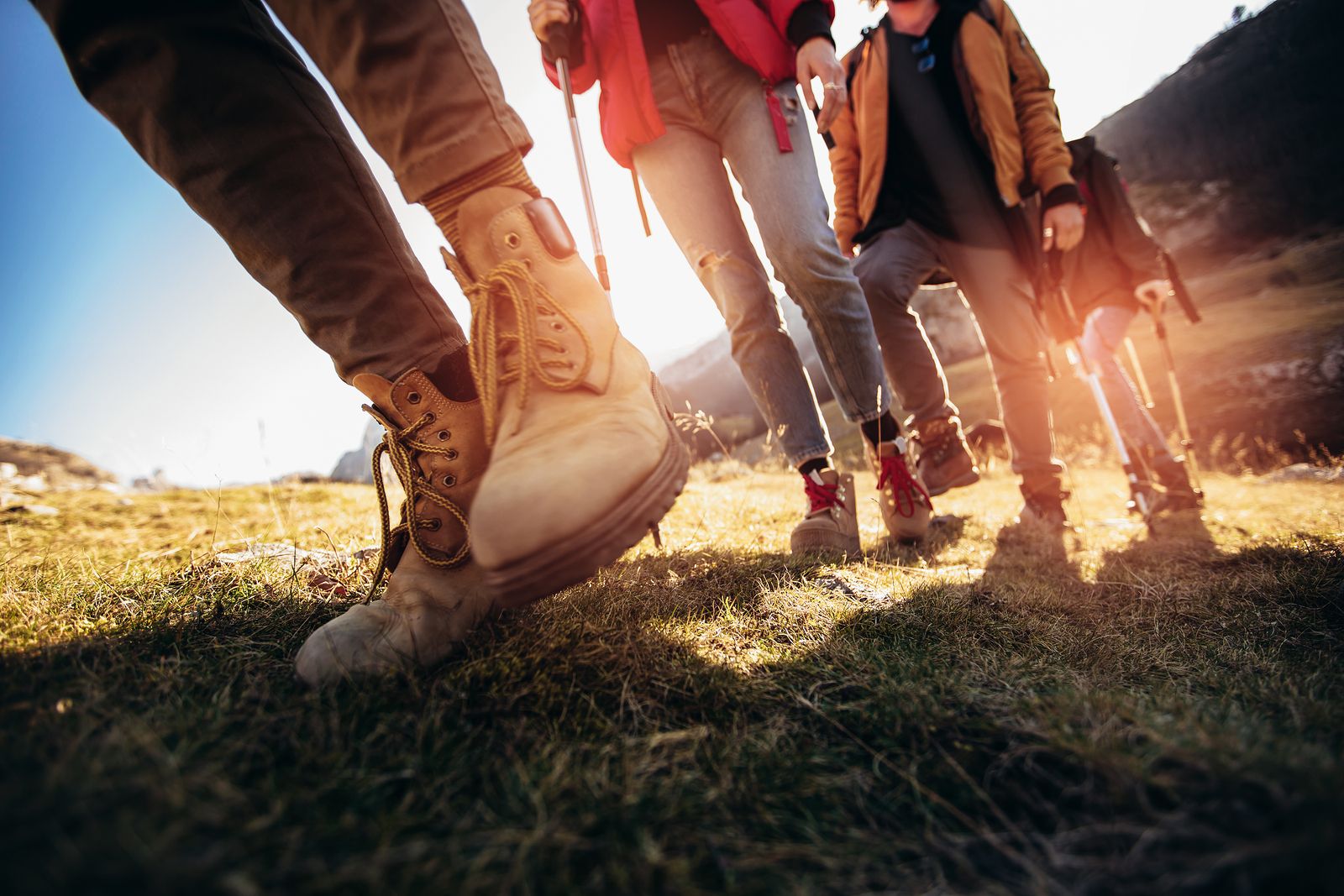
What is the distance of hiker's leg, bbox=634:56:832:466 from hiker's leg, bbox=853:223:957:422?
0.88 meters

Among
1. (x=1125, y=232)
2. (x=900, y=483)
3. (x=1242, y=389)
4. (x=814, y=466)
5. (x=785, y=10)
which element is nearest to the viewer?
(x=785, y=10)

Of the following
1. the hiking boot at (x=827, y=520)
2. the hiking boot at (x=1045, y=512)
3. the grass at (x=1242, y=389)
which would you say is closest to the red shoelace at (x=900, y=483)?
the hiking boot at (x=827, y=520)

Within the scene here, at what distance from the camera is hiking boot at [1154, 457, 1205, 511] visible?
3.51 metres

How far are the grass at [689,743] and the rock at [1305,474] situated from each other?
643 cm

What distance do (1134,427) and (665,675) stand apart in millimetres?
4440

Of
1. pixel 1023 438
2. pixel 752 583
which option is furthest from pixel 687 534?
pixel 1023 438

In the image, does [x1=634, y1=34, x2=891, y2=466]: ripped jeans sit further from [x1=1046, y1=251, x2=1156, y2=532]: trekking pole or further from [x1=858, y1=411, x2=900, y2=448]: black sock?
[x1=1046, y1=251, x2=1156, y2=532]: trekking pole

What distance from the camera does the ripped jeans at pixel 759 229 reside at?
6.75 ft

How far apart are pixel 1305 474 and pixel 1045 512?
5.90 meters

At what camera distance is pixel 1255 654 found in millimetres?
1115

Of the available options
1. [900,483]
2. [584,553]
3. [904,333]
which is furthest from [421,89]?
[904,333]

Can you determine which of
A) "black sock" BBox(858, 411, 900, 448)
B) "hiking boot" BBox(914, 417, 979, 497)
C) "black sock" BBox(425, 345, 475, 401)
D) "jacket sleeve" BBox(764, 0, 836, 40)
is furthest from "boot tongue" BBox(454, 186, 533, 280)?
"hiking boot" BBox(914, 417, 979, 497)

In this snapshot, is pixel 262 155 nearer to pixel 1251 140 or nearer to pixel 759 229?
pixel 759 229

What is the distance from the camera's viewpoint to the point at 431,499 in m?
1.27
